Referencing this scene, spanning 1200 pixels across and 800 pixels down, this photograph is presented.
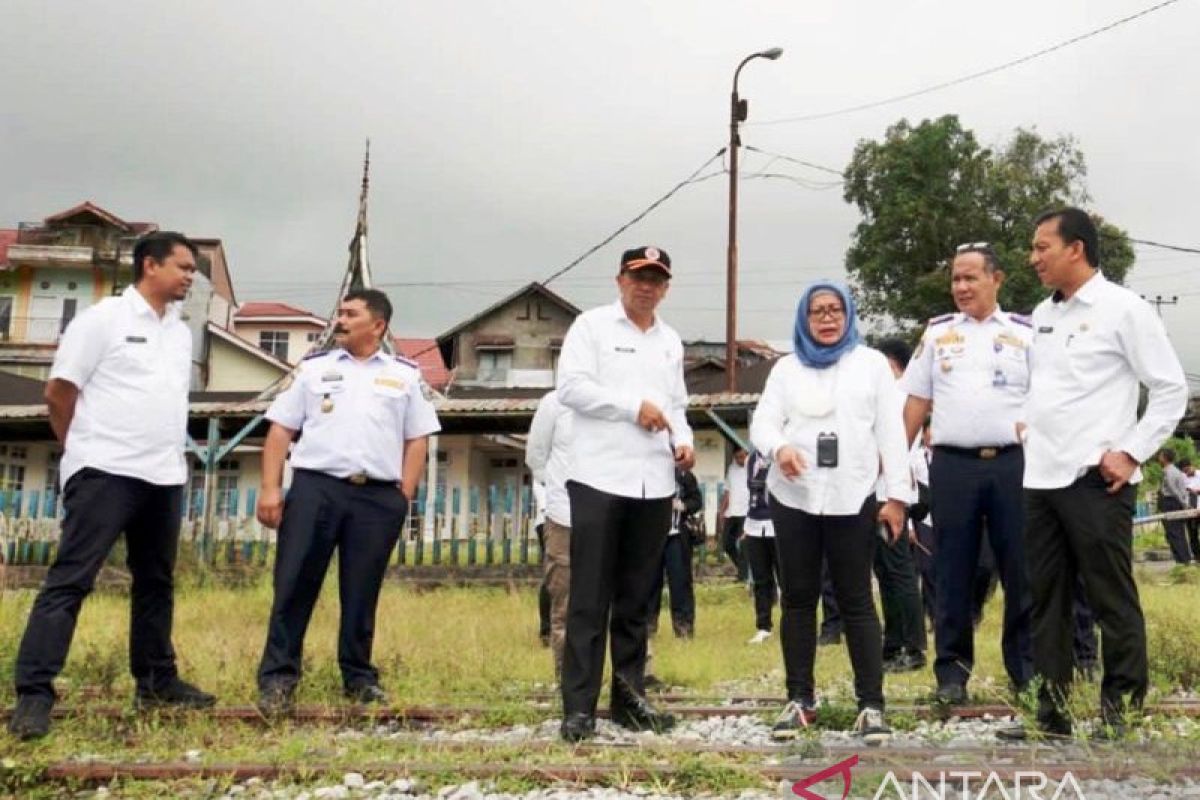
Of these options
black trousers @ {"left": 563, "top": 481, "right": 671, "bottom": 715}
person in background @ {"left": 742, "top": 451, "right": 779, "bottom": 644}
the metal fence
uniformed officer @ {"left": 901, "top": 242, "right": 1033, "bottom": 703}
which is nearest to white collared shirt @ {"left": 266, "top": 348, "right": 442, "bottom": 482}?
black trousers @ {"left": 563, "top": 481, "right": 671, "bottom": 715}

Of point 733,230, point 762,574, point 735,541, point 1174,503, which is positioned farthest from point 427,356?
point 762,574

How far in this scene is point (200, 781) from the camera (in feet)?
11.4

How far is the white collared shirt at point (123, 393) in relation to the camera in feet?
14.9

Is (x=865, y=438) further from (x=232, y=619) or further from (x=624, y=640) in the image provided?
(x=232, y=619)

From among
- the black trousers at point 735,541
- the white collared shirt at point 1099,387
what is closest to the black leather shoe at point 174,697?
the white collared shirt at point 1099,387

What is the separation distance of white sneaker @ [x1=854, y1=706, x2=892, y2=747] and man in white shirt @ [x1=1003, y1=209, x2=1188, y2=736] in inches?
19.4

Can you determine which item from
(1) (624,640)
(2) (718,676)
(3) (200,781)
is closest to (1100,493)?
(1) (624,640)

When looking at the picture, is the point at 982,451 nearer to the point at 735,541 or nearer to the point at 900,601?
the point at 900,601

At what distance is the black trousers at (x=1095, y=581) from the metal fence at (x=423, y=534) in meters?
11.0

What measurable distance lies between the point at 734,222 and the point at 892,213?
62.1 ft

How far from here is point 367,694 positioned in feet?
16.6

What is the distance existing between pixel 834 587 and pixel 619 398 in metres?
1.20

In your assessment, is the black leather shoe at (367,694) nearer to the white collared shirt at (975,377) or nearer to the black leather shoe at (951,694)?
the black leather shoe at (951,694)

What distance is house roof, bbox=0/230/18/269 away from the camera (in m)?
39.2
